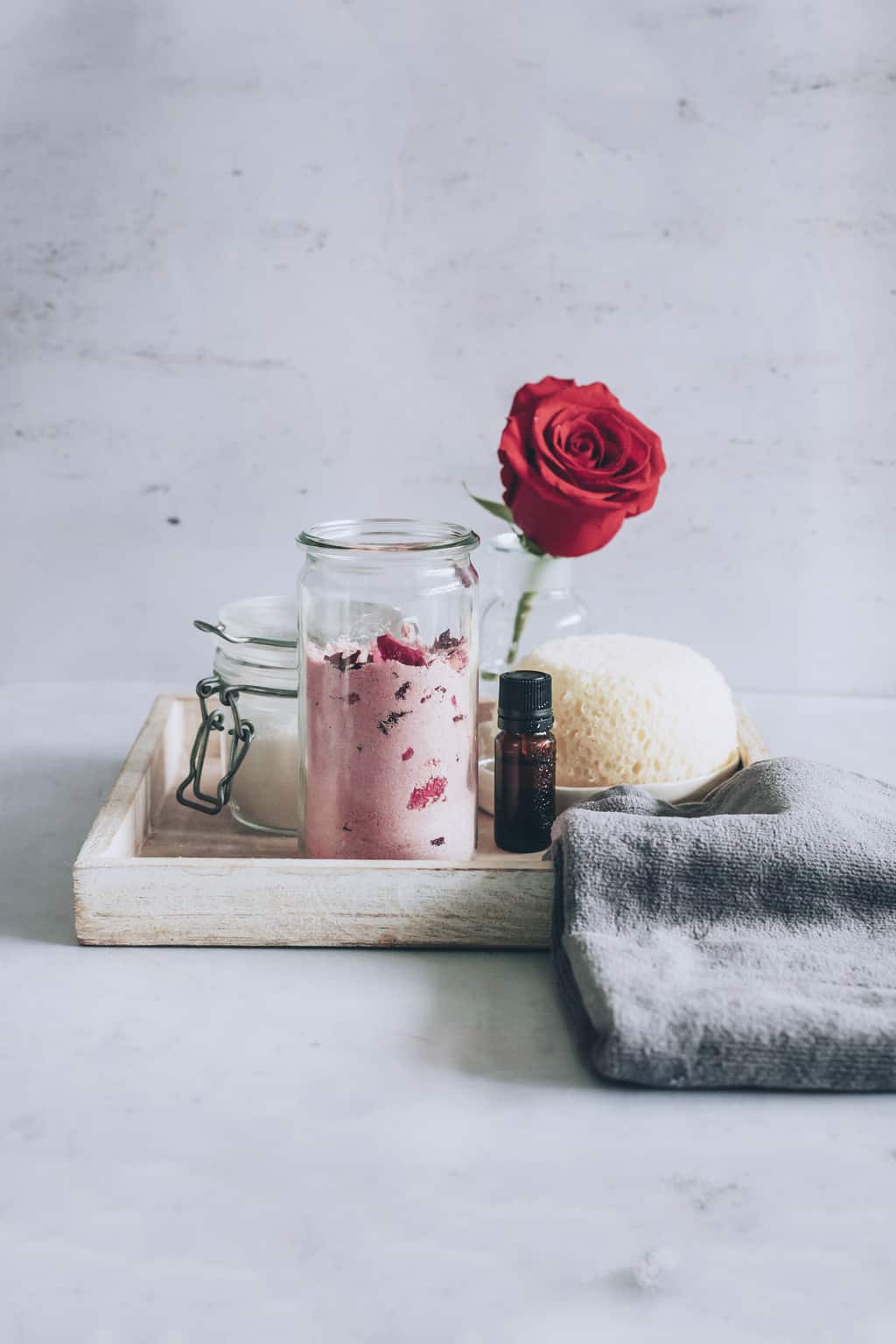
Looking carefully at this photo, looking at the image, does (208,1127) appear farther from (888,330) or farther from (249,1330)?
(888,330)

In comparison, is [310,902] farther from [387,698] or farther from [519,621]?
[519,621]

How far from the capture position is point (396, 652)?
0.68m

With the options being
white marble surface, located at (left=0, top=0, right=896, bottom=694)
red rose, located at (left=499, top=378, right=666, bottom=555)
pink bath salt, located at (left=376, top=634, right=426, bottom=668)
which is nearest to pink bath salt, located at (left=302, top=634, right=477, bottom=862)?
pink bath salt, located at (left=376, top=634, right=426, bottom=668)

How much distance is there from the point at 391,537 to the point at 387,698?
12cm

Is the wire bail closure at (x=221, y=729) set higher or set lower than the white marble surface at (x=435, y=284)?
lower

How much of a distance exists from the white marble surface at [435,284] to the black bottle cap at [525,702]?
1.76ft

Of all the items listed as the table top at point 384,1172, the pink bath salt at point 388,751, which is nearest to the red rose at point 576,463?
the pink bath salt at point 388,751

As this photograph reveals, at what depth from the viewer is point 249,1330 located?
0.42m

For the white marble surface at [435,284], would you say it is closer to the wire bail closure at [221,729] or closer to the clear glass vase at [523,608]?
the clear glass vase at [523,608]

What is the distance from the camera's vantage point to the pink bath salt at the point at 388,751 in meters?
0.68

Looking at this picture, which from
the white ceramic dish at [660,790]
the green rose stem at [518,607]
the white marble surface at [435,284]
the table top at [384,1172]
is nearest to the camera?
the table top at [384,1172]

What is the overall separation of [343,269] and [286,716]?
56 centimetres

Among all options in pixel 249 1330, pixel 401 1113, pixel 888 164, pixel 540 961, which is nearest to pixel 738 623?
pixel 888 164

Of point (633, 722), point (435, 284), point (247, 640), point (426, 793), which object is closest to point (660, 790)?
point (633, 722)
